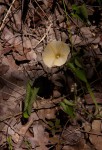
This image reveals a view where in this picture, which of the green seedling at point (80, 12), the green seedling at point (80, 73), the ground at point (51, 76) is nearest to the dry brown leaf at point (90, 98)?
the ground at point (51, 76)

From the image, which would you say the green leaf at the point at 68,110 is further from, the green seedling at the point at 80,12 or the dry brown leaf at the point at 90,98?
the green seedling at the point at 80,12

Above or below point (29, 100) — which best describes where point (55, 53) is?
above

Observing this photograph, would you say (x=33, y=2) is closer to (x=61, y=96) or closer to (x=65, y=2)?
(x=65, y=2)

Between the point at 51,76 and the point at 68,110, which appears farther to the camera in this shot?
the point at 51,76

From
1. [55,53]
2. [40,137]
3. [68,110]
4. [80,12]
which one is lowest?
[40,137]

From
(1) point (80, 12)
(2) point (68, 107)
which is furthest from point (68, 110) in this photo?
(1) point (80, 12)

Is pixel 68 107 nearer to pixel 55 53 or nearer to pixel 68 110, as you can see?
pixel 68 110

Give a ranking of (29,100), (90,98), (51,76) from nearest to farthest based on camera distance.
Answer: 1. (29,100)
2. (90,98)
3. (51,76)

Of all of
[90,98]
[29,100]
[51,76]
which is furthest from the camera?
[51,76]
